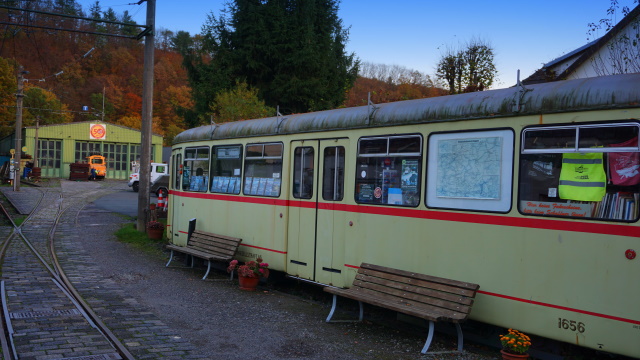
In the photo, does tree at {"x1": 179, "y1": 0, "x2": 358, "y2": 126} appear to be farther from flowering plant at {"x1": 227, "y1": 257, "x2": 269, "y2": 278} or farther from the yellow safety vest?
the yellow safety vest

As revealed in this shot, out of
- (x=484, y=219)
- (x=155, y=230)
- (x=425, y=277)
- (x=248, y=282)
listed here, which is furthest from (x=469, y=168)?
(x=155, y=230)

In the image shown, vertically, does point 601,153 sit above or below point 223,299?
above

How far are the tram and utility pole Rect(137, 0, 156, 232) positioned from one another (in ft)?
26.1

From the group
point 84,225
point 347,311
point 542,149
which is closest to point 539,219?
point 542,149

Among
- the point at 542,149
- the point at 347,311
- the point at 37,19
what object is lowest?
the point at 347,311

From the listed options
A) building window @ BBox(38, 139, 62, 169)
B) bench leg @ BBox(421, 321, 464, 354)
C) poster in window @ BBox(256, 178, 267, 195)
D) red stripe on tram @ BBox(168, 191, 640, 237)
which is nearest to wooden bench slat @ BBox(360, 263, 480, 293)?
bench leg @ BBox(421, 321, 464, 354)

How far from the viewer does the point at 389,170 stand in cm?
795

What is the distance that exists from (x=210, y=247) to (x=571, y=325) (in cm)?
764

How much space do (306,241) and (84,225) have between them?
41.6 ft

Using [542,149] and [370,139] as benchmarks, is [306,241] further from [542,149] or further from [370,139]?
[542,149]

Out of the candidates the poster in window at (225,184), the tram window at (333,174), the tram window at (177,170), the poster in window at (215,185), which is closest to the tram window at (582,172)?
the tram window at (333,174)

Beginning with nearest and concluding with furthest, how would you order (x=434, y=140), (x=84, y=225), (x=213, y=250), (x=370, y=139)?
(x=434, y=140) → (x=370, y=139) → (x=213, y=250) → (x=84, y=225)

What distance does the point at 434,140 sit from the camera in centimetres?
735

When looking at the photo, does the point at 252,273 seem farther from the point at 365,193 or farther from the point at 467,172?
the point at 467,172
